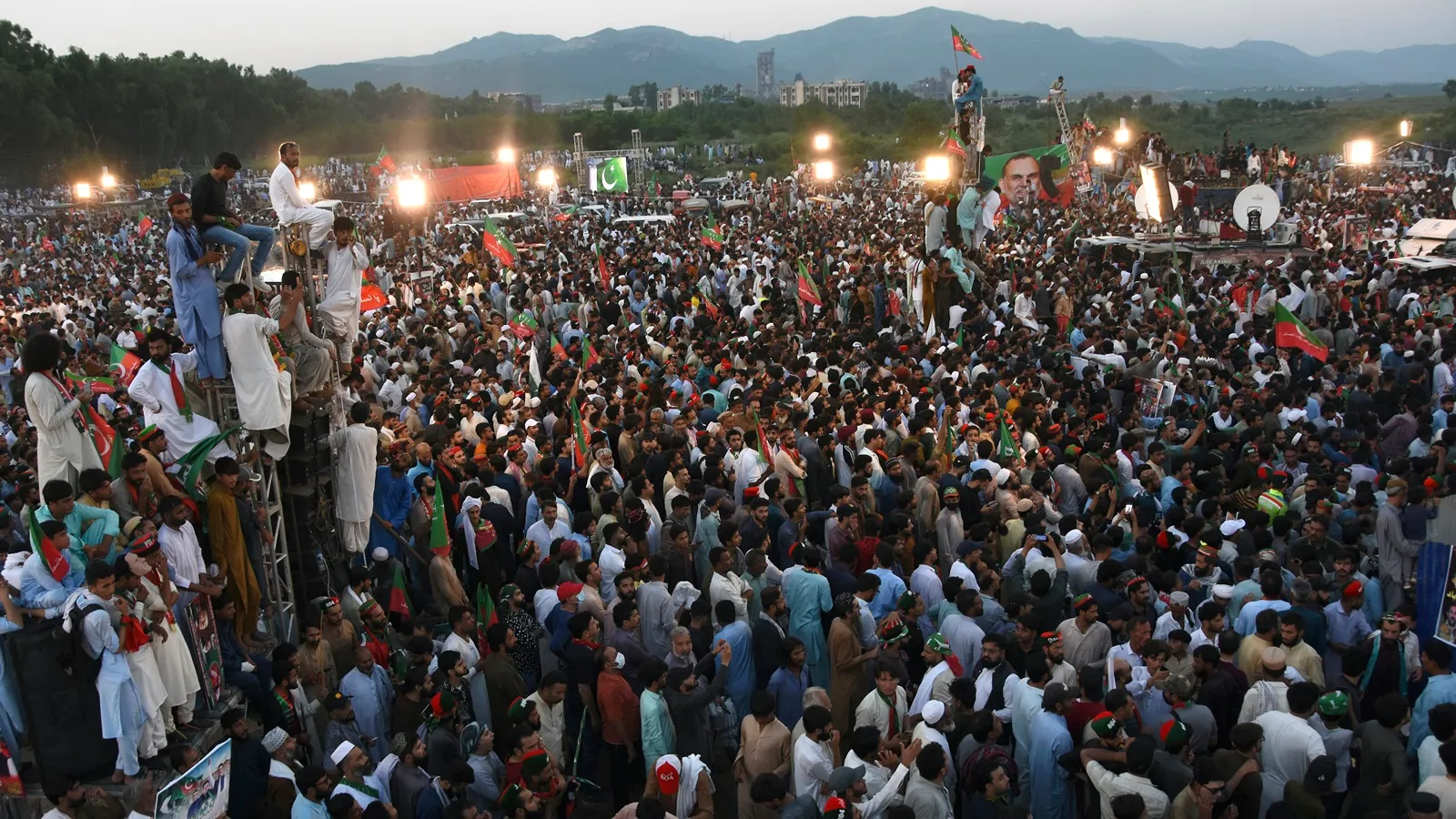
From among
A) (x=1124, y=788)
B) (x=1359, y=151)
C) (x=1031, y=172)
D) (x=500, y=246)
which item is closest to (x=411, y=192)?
(x=500, y=246)

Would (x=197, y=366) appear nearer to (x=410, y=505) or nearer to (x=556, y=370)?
(x=410, y=505)

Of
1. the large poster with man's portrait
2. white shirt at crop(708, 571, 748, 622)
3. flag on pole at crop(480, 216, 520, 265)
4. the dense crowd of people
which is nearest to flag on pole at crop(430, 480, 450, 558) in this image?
the dense crowd of people

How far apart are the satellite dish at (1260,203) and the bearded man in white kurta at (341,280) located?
17.6m

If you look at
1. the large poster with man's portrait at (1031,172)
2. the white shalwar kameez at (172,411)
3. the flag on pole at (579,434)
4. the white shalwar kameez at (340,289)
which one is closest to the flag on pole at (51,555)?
the white shalwar kameez at (172,411)

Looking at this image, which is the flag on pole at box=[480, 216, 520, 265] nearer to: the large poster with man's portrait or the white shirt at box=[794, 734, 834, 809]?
the large poster with man's portrait

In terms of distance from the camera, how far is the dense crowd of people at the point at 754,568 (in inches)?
226

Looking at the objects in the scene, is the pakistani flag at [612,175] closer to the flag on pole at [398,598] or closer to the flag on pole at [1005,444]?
the flag on pole at [1005,444]

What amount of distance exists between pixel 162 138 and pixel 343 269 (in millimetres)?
63649

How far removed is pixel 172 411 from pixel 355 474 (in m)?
1.34

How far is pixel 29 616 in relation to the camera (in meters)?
5.79

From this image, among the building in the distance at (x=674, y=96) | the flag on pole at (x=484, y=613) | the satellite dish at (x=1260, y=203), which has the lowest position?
the flag on pole at (x=484, y=613)

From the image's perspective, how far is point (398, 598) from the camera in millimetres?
8141

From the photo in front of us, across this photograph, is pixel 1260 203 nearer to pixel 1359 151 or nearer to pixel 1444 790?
pixel 1359 151

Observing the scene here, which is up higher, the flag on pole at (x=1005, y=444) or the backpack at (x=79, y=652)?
the backpack at (x=79, y=652)
